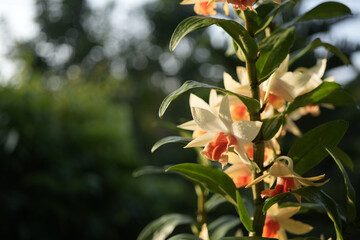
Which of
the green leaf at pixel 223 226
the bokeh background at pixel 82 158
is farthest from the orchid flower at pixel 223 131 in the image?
the bokeh background at pixel 82 158

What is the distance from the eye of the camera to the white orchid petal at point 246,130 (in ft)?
0.98

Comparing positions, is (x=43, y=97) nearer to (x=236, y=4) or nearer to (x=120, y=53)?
(x=236, y=4)

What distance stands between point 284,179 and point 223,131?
67 millimetres

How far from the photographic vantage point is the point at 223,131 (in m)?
0.32

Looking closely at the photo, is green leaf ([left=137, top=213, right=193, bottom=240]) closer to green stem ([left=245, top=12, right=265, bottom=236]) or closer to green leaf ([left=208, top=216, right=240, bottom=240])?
green leaf ([left=208, top=216, right=240, bottom=240])

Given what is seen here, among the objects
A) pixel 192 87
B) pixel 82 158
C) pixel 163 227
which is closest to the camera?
pixel 192 87

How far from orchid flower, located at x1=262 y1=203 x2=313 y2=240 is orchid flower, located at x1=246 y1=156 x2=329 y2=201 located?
0.05 metres

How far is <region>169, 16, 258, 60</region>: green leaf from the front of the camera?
302mm

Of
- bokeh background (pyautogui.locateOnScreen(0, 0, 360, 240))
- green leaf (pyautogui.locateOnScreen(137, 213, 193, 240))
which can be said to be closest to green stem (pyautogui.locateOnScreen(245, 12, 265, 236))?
green leaf (pyautogui.locateOnScreen(137, 213, 193, 240))

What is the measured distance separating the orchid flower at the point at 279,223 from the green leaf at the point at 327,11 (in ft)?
0.65

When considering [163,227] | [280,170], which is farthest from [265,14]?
[163,227]

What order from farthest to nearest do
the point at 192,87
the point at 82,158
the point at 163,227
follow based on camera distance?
the point at 82,158 → the point at 163,227 → the point at 192,87

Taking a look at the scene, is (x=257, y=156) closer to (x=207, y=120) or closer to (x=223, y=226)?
(x=207, y=120)

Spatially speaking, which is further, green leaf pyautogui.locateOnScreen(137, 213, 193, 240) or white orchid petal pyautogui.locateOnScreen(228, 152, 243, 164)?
green leaf pyautogui.locateOnScreen(137, 213, 193, 240)
